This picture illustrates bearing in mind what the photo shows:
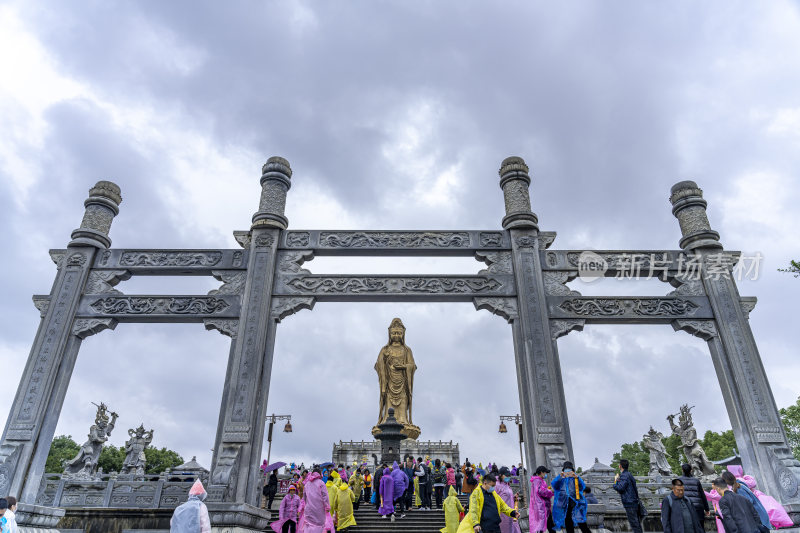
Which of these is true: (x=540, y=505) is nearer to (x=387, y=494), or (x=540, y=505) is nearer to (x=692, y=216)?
(x=387, y=494)

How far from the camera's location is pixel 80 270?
10984 millimetres

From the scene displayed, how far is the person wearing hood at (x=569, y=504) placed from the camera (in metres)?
6.68

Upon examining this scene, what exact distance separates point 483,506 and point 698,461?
29.8 feet

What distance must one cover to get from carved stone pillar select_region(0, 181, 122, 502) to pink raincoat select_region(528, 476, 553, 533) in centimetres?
817

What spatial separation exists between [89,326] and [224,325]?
2.62 metres

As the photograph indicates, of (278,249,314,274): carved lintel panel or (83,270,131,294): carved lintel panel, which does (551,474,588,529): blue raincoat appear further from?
(83,270,131,294): carved lintel panel

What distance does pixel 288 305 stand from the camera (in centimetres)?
1077

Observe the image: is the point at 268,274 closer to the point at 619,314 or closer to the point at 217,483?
the point at 217,483

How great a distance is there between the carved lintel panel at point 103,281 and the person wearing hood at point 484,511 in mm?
8527

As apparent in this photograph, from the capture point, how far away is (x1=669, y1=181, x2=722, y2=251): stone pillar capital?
11375mm

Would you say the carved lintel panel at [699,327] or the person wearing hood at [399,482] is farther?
the carved lintel panel at [699,327]

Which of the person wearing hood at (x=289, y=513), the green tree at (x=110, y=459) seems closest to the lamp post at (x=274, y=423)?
the person wearing hood at (x=289, y=513)

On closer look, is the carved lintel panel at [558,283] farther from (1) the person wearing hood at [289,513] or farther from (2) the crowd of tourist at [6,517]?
(2) the crowd of tourist at [6,517]

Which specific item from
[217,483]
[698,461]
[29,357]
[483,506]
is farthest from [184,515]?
[698,461]
